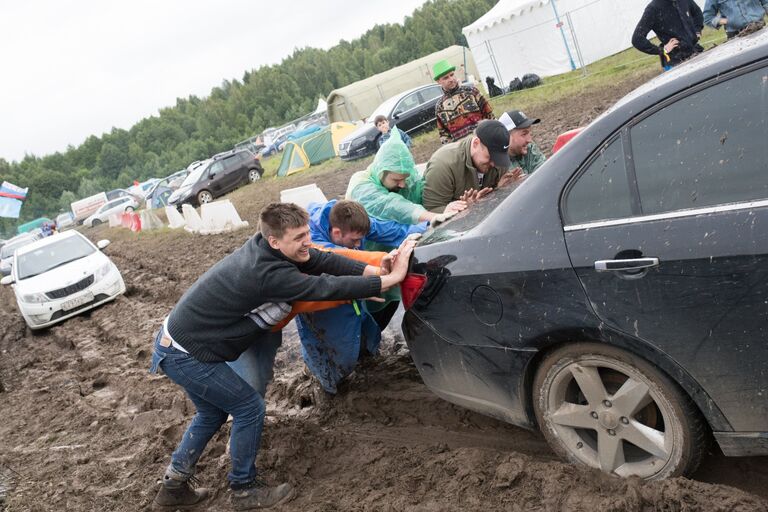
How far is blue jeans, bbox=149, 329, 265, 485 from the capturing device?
3568 millimetres

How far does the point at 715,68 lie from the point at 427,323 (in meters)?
1.68

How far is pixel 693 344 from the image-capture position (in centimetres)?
229

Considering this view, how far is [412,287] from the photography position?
10.7 ft

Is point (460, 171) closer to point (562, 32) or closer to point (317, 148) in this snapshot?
point (562, 32)

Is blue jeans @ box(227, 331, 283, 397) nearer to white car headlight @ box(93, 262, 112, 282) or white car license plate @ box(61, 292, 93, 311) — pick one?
white car license plate @ box(61, 292, 93, 311)

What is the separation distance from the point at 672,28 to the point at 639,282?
5173 millimetres

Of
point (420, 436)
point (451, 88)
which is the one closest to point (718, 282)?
point (420, 436)

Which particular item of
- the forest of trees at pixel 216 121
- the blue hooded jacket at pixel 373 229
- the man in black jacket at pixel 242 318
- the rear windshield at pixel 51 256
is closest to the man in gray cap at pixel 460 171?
the blue hooded jacket at pixel 373 229

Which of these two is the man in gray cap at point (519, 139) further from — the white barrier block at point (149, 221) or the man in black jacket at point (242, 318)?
the white barrier block at point (149, 221)

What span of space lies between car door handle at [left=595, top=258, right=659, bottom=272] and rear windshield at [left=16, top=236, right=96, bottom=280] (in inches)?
444

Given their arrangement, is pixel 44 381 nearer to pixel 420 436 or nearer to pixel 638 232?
pixel 420 436

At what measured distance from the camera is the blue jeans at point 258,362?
4.07m

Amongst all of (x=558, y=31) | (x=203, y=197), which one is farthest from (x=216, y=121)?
(x=558, y=31)

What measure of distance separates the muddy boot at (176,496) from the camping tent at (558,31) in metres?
19.3
